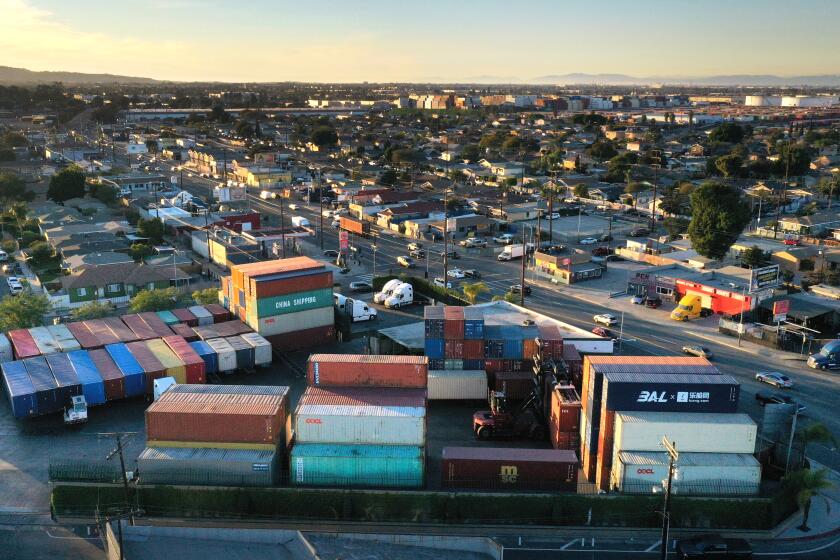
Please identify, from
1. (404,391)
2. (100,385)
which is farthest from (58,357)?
(404,391)

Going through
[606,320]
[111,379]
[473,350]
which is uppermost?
[473,350]

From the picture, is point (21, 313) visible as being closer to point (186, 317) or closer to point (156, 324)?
point (156, 324)

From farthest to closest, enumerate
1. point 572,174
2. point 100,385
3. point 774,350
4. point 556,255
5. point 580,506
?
point 572,174 → point 556,255 → point 774,350 → point 100,385 → point 580,506

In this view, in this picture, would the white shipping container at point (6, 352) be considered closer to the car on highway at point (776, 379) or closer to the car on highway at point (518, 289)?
the car on highway at point (518, 289)

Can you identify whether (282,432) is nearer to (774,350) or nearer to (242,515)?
(242,515)

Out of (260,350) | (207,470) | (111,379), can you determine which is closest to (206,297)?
(260,350)

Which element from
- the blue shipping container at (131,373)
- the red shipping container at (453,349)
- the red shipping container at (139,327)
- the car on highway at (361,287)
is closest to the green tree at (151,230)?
the car on highway at (361,287)
